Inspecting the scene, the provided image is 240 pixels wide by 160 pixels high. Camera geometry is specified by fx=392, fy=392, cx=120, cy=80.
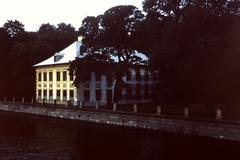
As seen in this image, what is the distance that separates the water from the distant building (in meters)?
16.1

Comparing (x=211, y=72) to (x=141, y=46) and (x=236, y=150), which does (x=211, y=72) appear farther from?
→ (x=141, y=46)

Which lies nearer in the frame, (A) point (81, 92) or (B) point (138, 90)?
(A) point (81, 92)

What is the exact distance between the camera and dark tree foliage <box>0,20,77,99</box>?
6762 cm

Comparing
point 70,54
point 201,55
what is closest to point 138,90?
point 70,54

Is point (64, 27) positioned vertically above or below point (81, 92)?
above

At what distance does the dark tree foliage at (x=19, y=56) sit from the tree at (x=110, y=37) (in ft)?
65.5

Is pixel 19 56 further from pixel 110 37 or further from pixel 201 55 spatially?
pixel 201 55

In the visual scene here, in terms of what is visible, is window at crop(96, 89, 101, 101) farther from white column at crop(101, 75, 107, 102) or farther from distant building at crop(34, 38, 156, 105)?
white column at crop(101, 75, 107, 102)

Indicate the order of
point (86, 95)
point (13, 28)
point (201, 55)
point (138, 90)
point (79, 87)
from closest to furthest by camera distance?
point (201, 55) < point (79, 87) < point (86, 95) < point (138, 90) < point (13, 28)

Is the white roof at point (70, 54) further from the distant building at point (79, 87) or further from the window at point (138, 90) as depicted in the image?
the window at point (138, 90)

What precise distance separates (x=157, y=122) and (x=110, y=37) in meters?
16.6

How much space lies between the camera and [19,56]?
67938mm

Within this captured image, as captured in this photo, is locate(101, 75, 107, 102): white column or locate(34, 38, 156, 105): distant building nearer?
locate(34, 38, 156, 105): distant building

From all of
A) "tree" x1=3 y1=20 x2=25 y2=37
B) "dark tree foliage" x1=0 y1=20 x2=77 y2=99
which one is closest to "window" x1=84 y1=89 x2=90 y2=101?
"dark tree foliage" x1=0 y1=20 x2=77 y2=99
